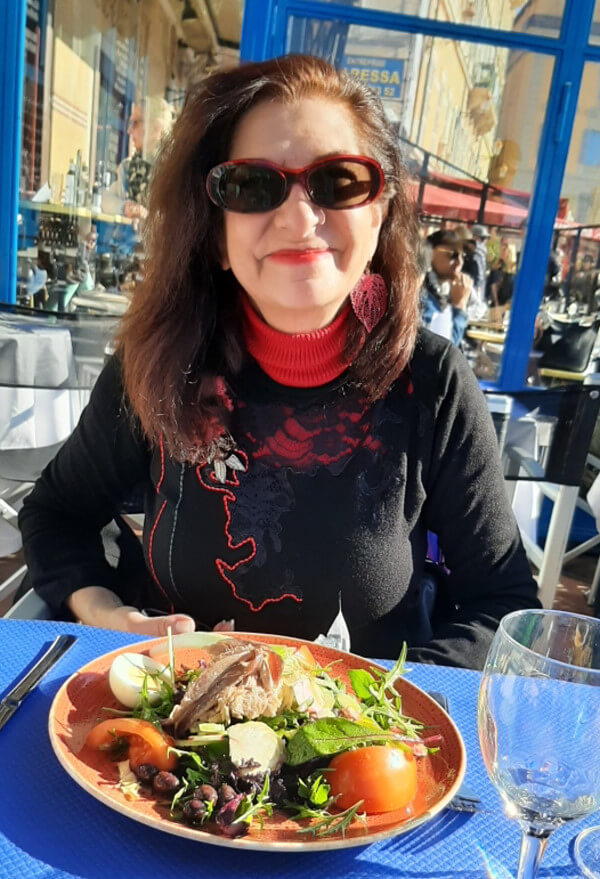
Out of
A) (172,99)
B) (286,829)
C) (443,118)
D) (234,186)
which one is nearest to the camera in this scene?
(286,829)

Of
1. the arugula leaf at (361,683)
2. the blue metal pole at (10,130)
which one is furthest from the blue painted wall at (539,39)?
the arugula leaf at (361,683)

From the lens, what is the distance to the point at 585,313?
416 cm

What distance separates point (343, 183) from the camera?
143cm

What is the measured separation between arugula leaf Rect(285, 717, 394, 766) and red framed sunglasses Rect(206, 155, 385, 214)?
38.1 inches

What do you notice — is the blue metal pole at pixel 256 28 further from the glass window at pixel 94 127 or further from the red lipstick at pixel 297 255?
the red lipstick at pixel 297 255

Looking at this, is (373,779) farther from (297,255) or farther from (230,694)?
(297,255)

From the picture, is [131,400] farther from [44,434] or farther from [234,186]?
[44,434]

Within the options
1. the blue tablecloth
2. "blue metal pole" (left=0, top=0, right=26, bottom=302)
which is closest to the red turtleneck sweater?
the blue tablecloth

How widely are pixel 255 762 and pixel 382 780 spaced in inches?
5.1

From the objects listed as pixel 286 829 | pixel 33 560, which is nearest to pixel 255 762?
pixel 286 829

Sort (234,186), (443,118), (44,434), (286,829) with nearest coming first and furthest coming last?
1. (286,829)
2. (234,186)
3. (44,434)
4. (443,118)

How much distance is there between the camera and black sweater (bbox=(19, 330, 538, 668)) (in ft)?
4.77

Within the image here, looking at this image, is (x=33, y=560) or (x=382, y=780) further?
(x=33, y=560)

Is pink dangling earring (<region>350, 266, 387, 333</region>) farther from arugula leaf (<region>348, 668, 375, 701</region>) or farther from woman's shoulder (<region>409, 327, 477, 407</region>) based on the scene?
arugula leaf (<region>348, 668, 375, 701</region>)
